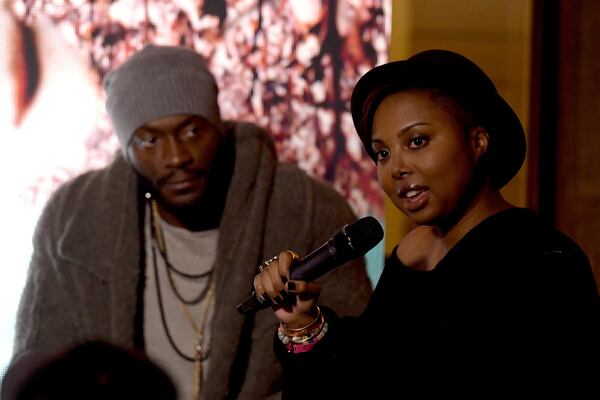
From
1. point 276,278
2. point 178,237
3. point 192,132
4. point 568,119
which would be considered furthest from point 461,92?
point 568,119

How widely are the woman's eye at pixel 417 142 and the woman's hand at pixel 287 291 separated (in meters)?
0.23

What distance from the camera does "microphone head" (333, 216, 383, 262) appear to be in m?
1.44

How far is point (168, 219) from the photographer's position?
2424mm

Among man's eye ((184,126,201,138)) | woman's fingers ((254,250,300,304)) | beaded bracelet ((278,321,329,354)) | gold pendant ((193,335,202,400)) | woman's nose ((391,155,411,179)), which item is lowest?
gold pendant ((193,335,202,400))

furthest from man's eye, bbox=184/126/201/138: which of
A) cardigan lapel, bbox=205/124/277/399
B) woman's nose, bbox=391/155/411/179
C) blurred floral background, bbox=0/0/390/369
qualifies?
woman's nose, bbox=391/155/411/179

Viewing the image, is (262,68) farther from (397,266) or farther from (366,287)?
(397,266)

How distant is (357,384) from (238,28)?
163 cm

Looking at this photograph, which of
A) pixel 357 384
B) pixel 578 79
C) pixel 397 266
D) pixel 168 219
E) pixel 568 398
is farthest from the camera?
pixel 578 79

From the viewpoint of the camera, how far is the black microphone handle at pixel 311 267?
56.8 inches

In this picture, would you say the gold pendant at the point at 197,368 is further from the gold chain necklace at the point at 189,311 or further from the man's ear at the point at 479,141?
the man's ear at the point at 479,141

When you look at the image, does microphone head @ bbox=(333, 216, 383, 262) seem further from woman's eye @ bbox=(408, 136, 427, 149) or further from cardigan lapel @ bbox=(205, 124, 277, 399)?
cardigan lapel @ bbox=(205, 124, 277, 399)

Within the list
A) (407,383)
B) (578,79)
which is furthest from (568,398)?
(578,79)

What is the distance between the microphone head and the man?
0.86m

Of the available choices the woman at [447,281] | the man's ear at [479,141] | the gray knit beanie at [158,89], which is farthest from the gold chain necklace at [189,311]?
the man's ear at [479,141]
